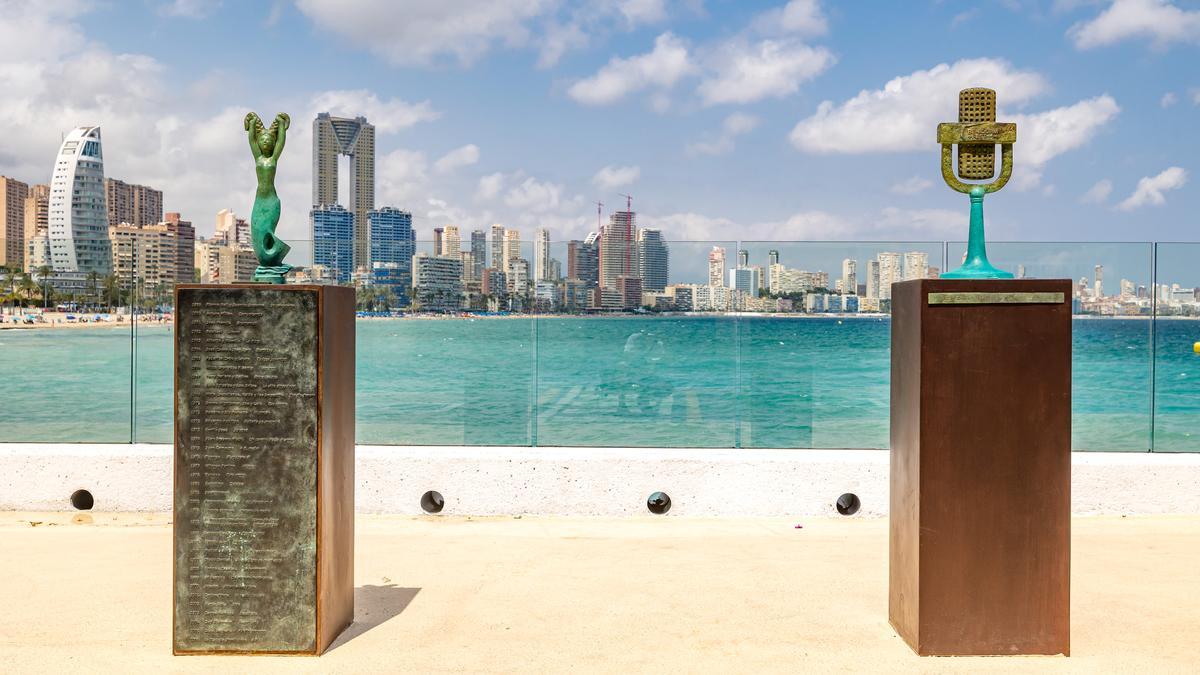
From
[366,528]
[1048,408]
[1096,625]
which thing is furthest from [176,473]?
[1096,625]

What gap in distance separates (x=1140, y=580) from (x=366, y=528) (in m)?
4.62

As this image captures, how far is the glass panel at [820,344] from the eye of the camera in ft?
24.8

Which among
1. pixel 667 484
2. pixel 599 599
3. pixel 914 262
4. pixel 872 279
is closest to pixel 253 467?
pixel 599 599

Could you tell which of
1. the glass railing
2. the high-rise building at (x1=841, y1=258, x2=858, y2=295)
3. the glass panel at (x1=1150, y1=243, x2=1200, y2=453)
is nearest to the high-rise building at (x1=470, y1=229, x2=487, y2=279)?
the glass railing

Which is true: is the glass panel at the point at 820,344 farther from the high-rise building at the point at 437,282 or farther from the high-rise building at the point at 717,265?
the high-rise building at the point at 437,282

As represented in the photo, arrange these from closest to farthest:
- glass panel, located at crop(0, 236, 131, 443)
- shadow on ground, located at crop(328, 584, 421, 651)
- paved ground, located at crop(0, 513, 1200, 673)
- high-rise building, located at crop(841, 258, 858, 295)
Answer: paved ground, located at crop(0, 513, 1200, 673) < shadow on ground, located at crop(328, 584, 421, 651) < high-rise building, located at crop(841, 258, 858, 295) < glass panel, located at crop(0, 236, 131, 443)

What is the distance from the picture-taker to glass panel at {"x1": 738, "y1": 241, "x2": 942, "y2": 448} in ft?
24.8

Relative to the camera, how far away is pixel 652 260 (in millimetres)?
7742

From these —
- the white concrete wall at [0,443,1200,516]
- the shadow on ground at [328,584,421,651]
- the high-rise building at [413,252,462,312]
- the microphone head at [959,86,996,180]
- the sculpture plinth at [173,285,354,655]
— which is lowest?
the shadow on ground at [328,584,421,651]

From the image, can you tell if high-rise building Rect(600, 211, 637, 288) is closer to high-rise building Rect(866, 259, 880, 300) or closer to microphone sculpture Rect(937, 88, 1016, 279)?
high-rise building Rect(866, 259, 880, 300)

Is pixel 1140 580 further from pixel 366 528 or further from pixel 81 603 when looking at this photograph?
pixel 81 603

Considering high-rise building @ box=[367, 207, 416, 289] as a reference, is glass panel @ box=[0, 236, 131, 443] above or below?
below

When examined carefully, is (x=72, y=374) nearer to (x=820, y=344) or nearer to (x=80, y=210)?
(x=820, y=344)

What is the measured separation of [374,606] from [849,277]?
4279mm
